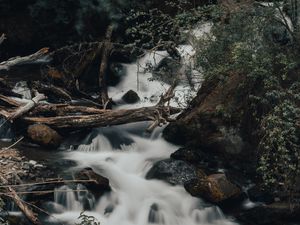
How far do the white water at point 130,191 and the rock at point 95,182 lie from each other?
0.12 m

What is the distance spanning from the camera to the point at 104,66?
13.0 metres

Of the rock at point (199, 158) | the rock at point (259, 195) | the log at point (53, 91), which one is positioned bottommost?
the rock at point (259, 195)

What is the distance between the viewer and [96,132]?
36.1ft

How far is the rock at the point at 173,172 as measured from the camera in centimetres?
920

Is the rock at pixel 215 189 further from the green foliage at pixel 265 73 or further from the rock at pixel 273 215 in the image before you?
the green foliage at pixel 265 73

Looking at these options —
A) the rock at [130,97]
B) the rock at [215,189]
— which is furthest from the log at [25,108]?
the rock at [215,189]

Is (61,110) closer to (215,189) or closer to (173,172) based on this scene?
(173,172)

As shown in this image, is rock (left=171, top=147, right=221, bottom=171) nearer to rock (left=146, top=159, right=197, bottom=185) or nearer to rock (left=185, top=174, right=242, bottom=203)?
rock (left=146, top=159, right=197, bottom=185)

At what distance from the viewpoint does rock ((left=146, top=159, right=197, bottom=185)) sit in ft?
30.2

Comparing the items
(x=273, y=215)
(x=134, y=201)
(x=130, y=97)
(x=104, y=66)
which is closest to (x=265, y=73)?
(x=273, y=215)

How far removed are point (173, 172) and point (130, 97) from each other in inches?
156

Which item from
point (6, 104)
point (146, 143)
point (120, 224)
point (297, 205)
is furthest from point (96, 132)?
point (297, 205)

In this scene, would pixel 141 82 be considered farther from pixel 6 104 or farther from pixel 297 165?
pixel 297 165

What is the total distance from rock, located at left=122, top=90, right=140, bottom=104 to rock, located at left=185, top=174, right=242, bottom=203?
4.52 meters
